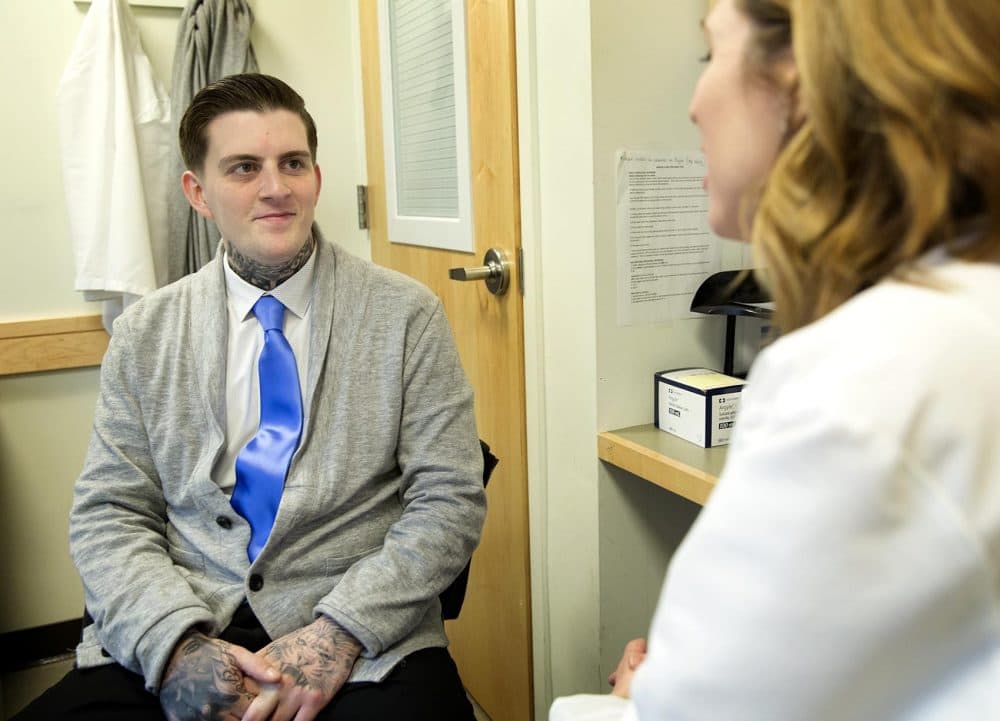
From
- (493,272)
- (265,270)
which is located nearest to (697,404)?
(493,272)

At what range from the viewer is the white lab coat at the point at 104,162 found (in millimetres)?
2084

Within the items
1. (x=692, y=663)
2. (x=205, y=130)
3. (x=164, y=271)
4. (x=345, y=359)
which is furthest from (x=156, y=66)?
(x=692, y=663)

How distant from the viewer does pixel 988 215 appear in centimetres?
56

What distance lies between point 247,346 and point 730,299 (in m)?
0.84

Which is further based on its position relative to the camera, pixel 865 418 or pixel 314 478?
pixel 314 478

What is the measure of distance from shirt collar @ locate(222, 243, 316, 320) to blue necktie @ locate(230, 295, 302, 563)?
0.01 meters

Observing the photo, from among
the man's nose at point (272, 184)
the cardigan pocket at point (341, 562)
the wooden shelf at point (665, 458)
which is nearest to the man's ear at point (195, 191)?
the man's nose at point (272, 184)

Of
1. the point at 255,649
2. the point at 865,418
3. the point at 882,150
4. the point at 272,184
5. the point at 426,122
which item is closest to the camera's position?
the point at 865,418

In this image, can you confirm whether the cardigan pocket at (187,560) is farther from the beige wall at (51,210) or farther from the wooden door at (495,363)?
the beige wall at (51,210)

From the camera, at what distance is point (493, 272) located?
1.73 meters

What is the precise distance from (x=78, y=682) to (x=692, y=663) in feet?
3.43

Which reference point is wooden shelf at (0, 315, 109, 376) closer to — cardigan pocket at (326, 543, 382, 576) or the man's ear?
the man's ear

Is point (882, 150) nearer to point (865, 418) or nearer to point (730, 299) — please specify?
point (865, 418)

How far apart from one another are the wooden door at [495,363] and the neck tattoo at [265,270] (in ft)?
1.51
